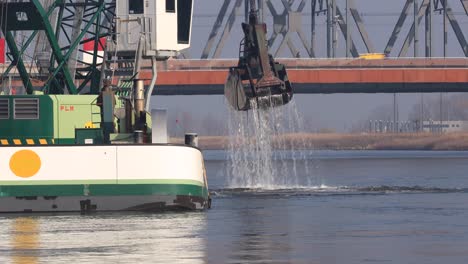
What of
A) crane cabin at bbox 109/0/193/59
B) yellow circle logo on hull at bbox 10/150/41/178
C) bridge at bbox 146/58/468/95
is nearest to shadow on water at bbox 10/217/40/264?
yellow circle logo on hull at bbox 10/150/41/178

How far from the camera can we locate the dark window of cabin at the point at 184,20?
135 feet

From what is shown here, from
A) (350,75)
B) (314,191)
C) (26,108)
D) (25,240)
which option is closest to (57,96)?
(26,108)

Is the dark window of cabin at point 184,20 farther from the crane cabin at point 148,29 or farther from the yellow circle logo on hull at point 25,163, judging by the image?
the yellow circle logo on hull at point 25,163

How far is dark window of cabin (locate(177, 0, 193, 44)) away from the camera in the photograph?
41.1 meters

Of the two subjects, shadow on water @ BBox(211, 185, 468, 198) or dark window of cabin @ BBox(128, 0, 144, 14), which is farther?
shadow on water @ BBox(211, 185, 468, 198)

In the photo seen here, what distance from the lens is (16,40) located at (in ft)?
140

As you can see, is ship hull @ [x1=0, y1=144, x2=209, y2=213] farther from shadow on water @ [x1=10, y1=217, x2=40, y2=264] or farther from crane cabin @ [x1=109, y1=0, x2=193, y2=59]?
crane cabin @ [x1=109, y1=0, x2=193, y2=59]

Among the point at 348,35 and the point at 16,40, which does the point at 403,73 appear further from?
the point at 16,40

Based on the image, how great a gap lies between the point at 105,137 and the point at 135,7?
560 cm

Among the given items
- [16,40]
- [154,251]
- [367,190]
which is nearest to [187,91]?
[367,190]

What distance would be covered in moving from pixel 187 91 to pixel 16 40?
11074cm

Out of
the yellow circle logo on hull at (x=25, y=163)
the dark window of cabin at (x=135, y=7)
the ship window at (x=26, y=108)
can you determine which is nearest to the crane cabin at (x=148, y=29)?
the dark window of cabin at (x=135, y=7)

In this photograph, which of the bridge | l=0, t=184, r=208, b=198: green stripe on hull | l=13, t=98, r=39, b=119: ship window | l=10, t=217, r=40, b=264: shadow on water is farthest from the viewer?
the bridge

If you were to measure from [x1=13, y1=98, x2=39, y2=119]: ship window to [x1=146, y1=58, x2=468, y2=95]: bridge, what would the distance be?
11193cm
